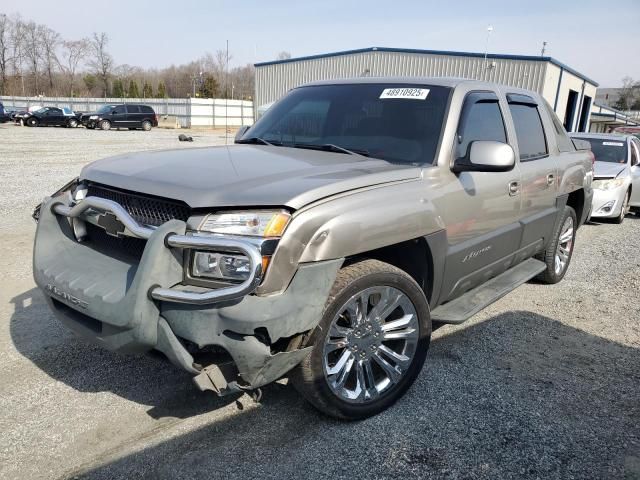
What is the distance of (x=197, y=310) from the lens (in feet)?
7.61

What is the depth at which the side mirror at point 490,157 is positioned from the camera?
322 centimetres

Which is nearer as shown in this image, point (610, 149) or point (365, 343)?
point (365, 343)

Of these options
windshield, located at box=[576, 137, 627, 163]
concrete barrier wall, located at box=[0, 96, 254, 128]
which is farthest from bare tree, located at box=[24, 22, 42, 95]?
windshield, located at box=[576, 137, 627, 163]

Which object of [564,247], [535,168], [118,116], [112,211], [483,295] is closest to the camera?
[112,211]

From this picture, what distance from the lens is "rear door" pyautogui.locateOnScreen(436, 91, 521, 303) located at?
337cm

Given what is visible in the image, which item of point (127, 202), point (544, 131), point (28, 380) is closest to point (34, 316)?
point (28, 380)

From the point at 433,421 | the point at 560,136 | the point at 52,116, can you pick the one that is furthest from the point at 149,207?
the point at 52,116

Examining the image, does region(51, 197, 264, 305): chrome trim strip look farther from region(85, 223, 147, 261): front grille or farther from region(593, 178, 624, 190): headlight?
region(593, 178, 624, 190): headlight

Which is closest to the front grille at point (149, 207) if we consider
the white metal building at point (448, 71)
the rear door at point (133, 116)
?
the white metal building at point (448, 71)

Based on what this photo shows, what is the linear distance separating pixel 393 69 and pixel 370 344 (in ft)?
91.2

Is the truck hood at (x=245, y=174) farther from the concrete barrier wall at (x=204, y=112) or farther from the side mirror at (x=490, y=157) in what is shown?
the concrete barrier wall at (x=204, y=112)

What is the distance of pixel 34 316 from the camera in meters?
4.25

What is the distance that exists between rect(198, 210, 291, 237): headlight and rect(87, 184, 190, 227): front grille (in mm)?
186

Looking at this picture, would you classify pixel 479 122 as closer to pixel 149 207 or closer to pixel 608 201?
pixel 149 207
